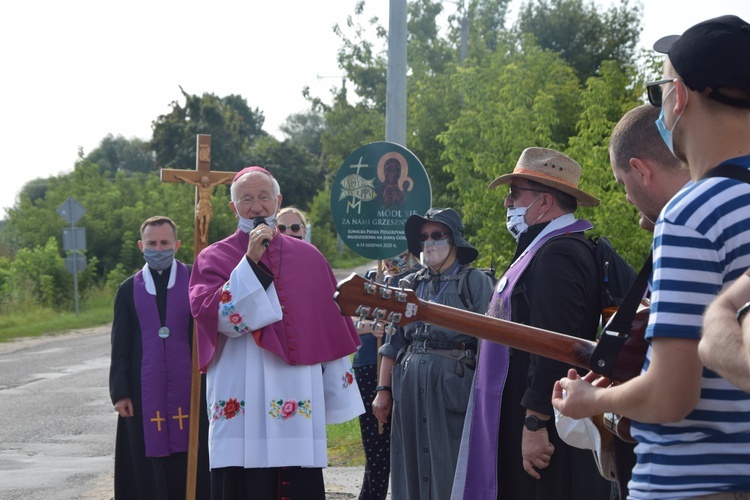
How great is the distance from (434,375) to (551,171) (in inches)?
61.1

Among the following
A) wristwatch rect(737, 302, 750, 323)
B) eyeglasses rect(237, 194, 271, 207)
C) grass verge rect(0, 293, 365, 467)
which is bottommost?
grass verge rect(0, 293, 365, 467)

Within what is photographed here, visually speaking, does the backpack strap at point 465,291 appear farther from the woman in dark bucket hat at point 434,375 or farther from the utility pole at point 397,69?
the utility pole at point 397,69

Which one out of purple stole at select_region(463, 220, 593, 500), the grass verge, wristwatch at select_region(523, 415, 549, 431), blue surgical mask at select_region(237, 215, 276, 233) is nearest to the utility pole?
blue surgical mask at select_region(237, 215, 276, 233)

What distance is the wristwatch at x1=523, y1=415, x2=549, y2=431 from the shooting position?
423 centimetres

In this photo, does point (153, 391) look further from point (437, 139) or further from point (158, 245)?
point (437, 139)

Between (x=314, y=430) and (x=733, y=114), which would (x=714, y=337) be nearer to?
(x=733, y=114)

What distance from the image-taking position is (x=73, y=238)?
94.0 ft

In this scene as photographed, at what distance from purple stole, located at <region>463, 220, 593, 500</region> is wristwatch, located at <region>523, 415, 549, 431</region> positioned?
0.28 meters

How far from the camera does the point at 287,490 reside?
538 cm

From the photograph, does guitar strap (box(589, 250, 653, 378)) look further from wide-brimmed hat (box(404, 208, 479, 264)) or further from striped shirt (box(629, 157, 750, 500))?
wide-brimmed hat (box(404, 208, 479, 264))

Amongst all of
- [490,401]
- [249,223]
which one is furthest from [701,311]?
[249,223]

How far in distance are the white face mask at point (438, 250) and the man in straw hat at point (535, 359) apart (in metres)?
1.27

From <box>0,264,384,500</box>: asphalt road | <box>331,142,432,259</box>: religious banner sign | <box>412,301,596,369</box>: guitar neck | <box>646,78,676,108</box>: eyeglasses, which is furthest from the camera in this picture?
<box>0,264,384,500</box>: asphalt road

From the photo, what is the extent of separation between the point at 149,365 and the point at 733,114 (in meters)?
5.10
